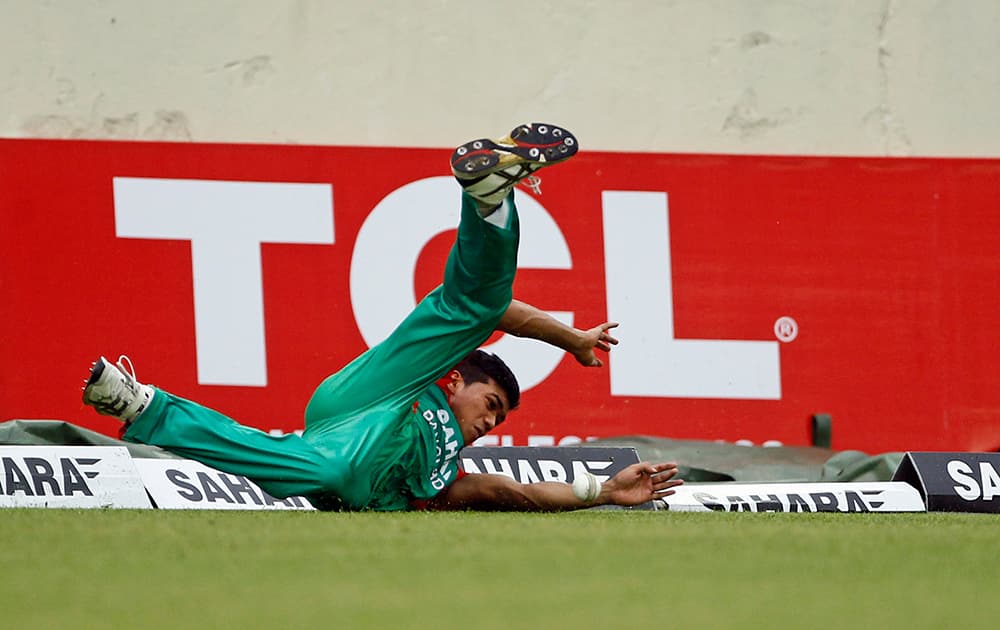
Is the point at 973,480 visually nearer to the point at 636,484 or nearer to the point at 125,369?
the point at 636,484

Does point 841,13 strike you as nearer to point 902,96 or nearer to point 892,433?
point 902,96

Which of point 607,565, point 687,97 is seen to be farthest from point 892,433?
point 607,565

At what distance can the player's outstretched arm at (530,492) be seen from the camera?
491 centimetres

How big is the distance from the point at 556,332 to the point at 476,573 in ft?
5.49

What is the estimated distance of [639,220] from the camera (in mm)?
7738

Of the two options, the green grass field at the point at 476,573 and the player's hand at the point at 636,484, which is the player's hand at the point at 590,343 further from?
the green grass field at the point at 476,573

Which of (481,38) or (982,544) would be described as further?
(481,38)

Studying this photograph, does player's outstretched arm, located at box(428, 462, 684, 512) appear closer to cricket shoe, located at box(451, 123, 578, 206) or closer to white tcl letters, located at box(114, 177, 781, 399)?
cricket shoe, located at box(451, 123, 578, 206)

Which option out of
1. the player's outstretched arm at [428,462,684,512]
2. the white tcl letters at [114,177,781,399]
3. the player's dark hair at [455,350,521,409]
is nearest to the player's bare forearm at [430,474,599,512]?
the player's outstretched arm at [428,462,684,512]

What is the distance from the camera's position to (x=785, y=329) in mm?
7832

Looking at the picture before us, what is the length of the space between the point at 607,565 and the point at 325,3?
511 centimetres

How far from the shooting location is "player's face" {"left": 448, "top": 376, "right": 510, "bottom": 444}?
198 inches

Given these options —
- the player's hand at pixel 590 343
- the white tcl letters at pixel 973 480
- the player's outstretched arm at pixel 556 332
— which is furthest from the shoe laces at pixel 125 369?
the white tcl letters at pixel 973 480

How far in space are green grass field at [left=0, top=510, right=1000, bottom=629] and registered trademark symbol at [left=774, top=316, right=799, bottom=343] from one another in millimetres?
3387
